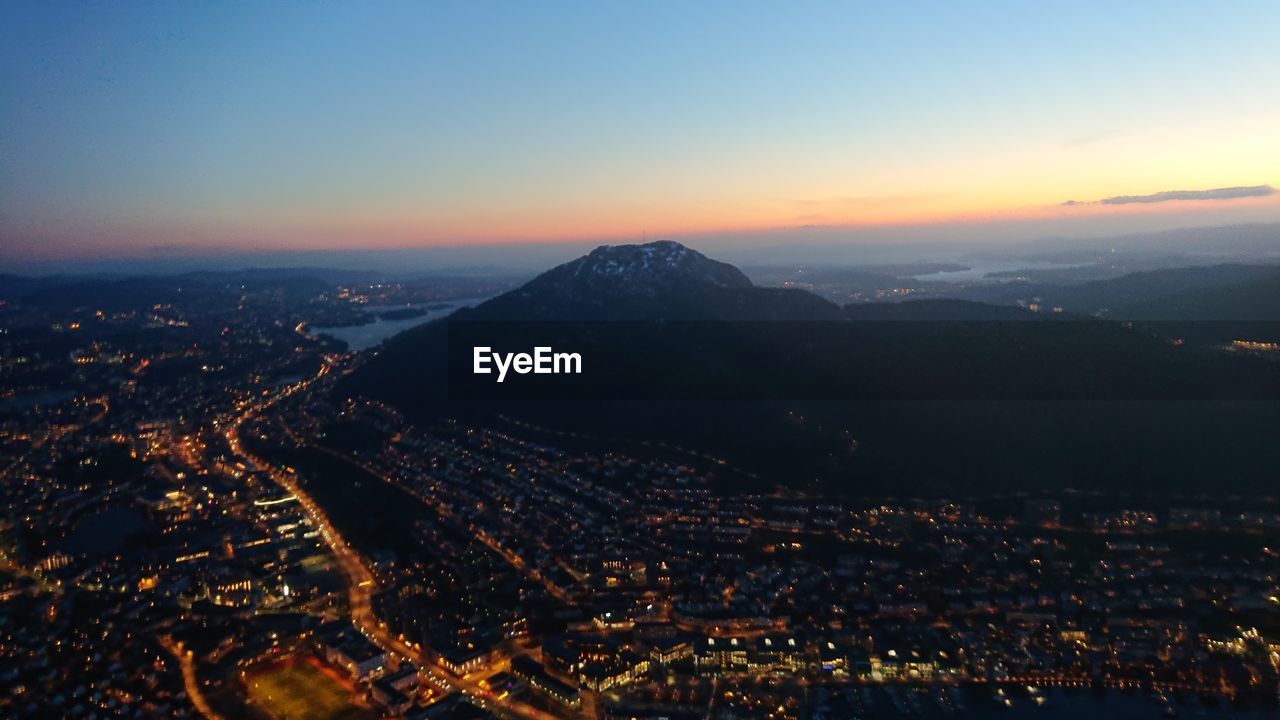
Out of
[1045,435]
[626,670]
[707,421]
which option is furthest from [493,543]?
[1045,435]

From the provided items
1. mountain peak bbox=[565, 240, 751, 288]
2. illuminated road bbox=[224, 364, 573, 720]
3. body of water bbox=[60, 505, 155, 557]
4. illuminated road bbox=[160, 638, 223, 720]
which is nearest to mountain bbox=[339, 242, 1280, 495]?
mountain peak bbox=[565, 240, 751, 288]

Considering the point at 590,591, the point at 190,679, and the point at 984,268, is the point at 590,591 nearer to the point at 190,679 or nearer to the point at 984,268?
the point at 190,679

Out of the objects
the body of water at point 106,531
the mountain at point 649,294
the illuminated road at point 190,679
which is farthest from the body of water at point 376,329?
the illuminated road at point 190,679

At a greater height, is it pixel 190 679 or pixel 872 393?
pixel 872 393

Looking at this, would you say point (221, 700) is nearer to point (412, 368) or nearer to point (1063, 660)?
point (1063, 660)

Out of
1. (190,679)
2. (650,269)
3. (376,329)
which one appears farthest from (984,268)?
(190,679)
